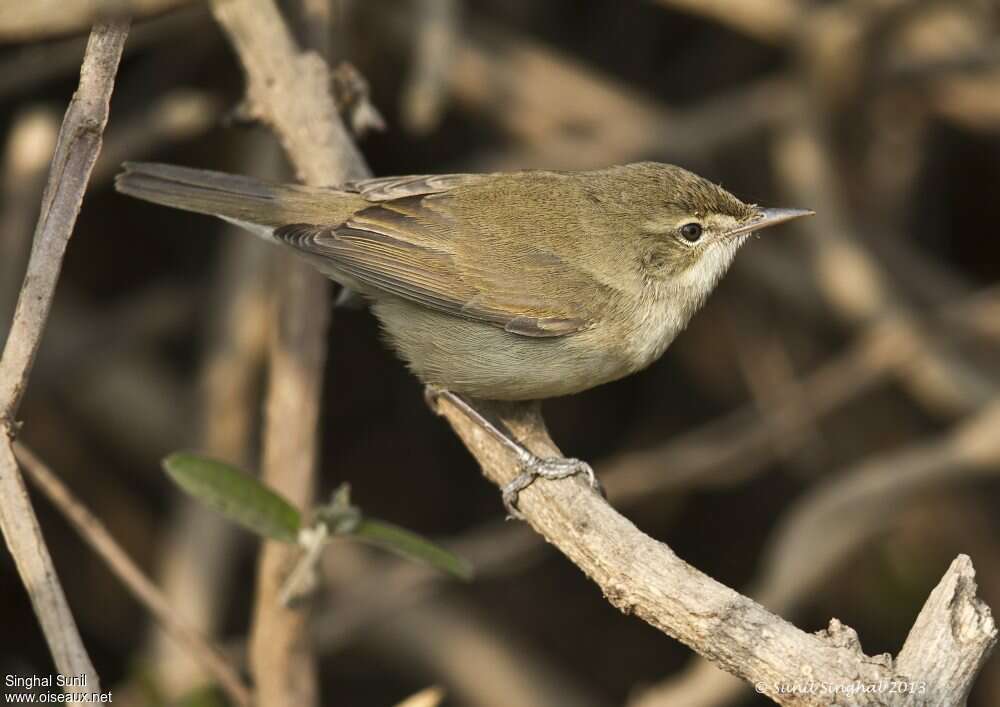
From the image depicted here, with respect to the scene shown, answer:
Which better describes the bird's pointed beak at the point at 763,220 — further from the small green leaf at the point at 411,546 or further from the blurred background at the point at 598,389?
the small green leaf at the point at 411,546

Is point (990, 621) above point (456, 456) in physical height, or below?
below

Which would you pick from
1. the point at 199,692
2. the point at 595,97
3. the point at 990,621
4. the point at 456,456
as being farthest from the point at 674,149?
the point at 990,621

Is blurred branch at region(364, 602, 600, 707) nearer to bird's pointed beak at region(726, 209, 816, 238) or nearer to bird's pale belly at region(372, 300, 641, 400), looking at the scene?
bird's pale belly at region(372, 300, 641, 400)

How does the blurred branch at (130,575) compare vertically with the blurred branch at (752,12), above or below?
below

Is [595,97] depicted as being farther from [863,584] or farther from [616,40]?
[863,584]

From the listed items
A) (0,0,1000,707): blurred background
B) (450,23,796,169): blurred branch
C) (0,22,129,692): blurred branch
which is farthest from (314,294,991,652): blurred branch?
(0,22,129,692): blurred branch

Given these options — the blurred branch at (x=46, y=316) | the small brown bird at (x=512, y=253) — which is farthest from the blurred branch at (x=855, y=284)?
the blurred branch at (x=46, y=316)

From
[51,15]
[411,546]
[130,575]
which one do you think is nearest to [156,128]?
[51,15]
